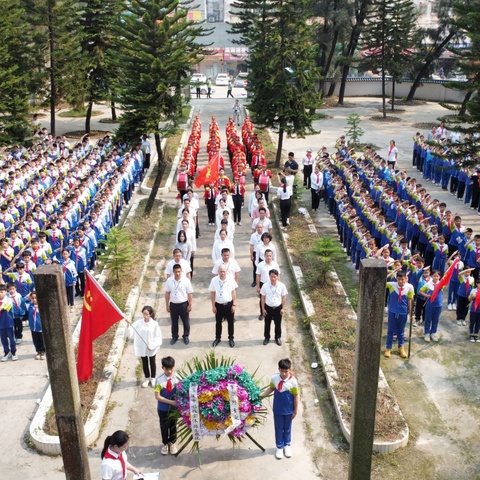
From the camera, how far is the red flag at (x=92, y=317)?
6.56 metres

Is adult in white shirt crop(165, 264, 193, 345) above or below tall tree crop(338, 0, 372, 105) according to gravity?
below

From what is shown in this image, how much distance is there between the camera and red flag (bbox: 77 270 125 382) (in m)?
6.56

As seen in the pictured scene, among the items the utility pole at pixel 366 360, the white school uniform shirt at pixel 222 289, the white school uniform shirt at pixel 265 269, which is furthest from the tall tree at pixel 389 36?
the utility pole at pixel 366 360

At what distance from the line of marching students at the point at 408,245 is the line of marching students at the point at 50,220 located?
512cm

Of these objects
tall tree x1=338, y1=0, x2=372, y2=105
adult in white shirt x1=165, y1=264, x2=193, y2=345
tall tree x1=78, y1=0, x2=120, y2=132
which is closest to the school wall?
tall tree x1=338, y1=0, x2=372, y2=105

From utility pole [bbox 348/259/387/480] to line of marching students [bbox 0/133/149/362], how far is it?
167 inches

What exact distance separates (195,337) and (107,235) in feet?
10.1

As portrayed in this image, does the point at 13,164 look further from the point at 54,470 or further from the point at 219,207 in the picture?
the point at 54,470

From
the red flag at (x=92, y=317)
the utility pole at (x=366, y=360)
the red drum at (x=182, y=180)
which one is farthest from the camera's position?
the red drum at (x=182, y=180)

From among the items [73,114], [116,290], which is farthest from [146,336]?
[73,114]

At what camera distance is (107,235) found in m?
11.2

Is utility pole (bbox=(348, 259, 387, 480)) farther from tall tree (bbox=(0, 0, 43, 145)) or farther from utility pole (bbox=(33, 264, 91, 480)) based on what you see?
tall tree (bbox=(0, 0, 43, 145))

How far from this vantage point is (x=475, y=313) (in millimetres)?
9250

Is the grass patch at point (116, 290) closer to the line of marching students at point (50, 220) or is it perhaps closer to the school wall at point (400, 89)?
the line of marching students at point (50, 220)
